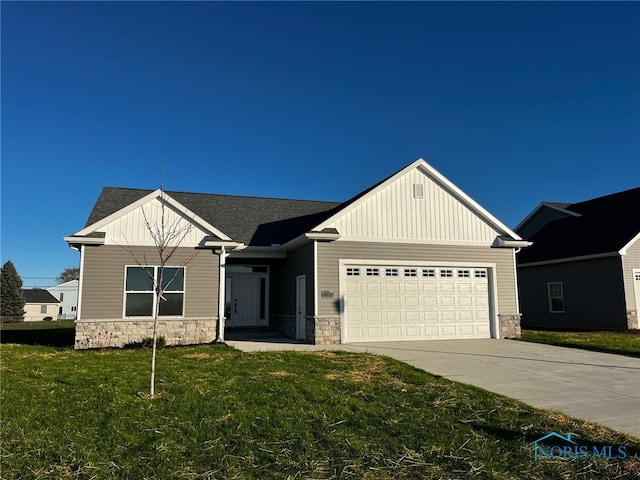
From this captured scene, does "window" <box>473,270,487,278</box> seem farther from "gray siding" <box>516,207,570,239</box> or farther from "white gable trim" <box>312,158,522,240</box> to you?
"gray siding" <box>516,207,570,239</box>

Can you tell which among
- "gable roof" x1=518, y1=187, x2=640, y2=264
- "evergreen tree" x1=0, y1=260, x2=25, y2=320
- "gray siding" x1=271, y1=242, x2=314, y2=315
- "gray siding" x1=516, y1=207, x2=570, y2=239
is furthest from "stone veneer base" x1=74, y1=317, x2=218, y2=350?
"evergreen tree" x1=0, y1=260, x2=25, y2=320

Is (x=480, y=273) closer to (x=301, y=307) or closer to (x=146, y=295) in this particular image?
(x=301, y=307)

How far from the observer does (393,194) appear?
47.3 ft

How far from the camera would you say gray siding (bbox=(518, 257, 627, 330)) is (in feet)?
58.5

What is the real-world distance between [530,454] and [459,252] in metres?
10.8

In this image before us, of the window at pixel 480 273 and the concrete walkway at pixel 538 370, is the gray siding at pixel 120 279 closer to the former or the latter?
the concrete walkway at pixel 538 370

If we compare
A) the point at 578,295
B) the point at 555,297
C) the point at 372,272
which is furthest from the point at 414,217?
the point at 555,297

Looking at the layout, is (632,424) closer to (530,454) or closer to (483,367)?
(530,454)

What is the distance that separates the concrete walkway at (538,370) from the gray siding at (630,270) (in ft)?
22.7

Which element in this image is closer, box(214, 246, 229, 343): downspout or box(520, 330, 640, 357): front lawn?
box(520, 330, 640, 357): front lawn

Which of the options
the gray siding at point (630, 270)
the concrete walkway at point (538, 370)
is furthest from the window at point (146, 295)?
the gray siding at point (630, 270)

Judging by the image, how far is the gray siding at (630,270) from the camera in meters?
17.4

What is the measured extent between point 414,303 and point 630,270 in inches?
389

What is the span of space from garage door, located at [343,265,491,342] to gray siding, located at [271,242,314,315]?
1095 millimetres
